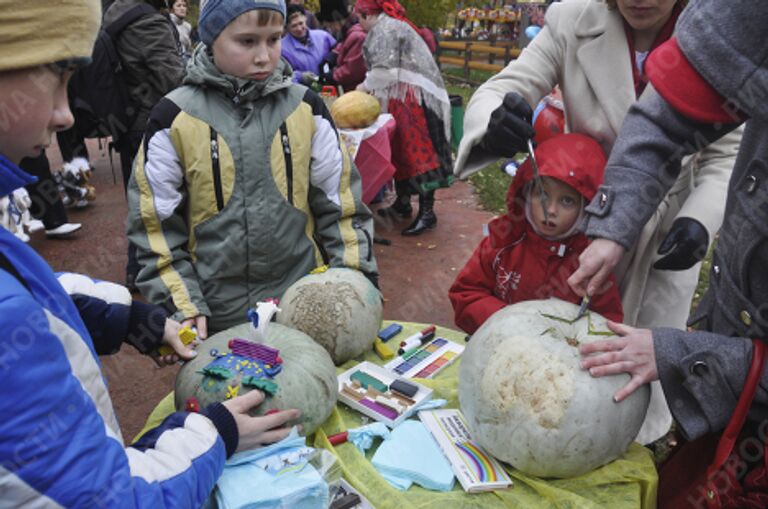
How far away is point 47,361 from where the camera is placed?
3.37 feet

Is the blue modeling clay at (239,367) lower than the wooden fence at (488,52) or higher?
higher

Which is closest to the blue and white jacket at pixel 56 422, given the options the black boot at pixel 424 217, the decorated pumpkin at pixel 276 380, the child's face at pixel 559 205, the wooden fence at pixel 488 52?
the decorated pumpkin at pixel 276 380

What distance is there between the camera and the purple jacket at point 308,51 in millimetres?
7180

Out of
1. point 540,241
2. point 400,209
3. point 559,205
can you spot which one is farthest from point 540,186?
point 400,209

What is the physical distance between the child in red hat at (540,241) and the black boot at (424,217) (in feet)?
12.8

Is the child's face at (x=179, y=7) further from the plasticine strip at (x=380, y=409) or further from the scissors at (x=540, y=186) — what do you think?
the plasticine strip at (x=380, y=409)

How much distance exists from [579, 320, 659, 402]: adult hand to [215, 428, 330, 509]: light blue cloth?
2.60ft

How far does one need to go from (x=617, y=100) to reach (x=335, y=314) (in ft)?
4.19

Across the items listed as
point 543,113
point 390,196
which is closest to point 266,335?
point 543,113

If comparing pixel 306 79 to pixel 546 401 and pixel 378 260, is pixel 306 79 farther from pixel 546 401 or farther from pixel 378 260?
pixel 546 401

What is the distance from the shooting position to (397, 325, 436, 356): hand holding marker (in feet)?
7.98

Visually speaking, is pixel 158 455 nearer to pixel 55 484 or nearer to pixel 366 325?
pixel 55 484

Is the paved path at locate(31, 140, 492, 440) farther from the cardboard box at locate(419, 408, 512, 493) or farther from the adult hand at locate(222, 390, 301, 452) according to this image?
the cardboard box at locate(419, 408, 512, 493)

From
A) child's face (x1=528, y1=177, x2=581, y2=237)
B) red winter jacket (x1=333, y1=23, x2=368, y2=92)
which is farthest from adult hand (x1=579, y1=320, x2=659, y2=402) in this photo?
red winter jacket (x1=333, y1=23, x2=368, y2=92)
